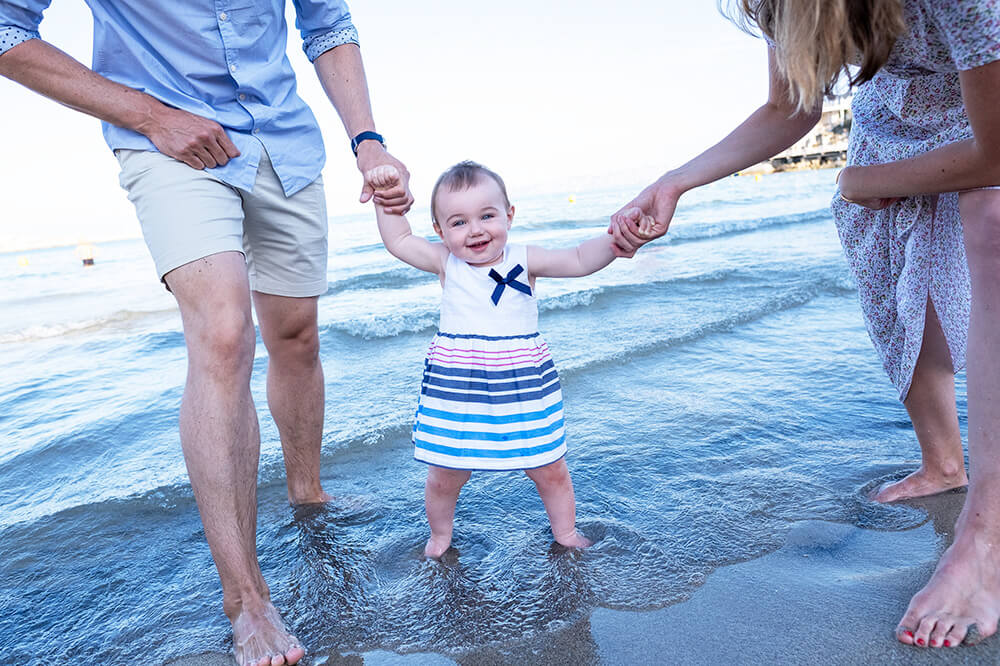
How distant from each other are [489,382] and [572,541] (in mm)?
621

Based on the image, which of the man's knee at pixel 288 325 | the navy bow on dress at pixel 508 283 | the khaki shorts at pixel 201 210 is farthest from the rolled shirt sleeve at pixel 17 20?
the navy bow on dress at pixel 508 283

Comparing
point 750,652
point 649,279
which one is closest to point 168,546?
point 750,652

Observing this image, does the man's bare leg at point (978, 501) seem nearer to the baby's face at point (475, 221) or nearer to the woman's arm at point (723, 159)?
the woman's arm at point (723, 159)

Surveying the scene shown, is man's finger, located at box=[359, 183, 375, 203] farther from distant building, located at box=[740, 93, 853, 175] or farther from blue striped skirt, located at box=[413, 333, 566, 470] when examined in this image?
distant building, located at box=[740, 93, 853, 175]

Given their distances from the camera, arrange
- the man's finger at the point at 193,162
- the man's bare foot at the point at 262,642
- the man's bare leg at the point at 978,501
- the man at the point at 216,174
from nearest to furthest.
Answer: the man's bare leg at the point at 978,501 < the man's bare foot at the point at 262,642 < the man at the point at 216,174 < the man's finger at the point at 193,162

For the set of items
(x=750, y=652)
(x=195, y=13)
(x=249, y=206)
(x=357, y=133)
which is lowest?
(x=750, y=652)

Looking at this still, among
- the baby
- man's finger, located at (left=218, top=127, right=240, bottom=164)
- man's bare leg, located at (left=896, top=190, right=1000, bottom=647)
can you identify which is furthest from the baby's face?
man's bare leg, located at (left=896, top=190, right=1000, bottom=647)

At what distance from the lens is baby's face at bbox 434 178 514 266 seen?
2.49 metres

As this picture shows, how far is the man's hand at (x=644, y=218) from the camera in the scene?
7.81 ft

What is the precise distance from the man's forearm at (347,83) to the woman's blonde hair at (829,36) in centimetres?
157

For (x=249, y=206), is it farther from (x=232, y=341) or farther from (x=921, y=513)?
(x=921, y=513)

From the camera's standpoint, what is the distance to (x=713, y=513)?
2.63m

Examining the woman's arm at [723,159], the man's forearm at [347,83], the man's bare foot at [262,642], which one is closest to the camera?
the man's bare foot at [262,642]

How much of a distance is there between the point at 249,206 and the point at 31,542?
Answer: 1.72 meters
